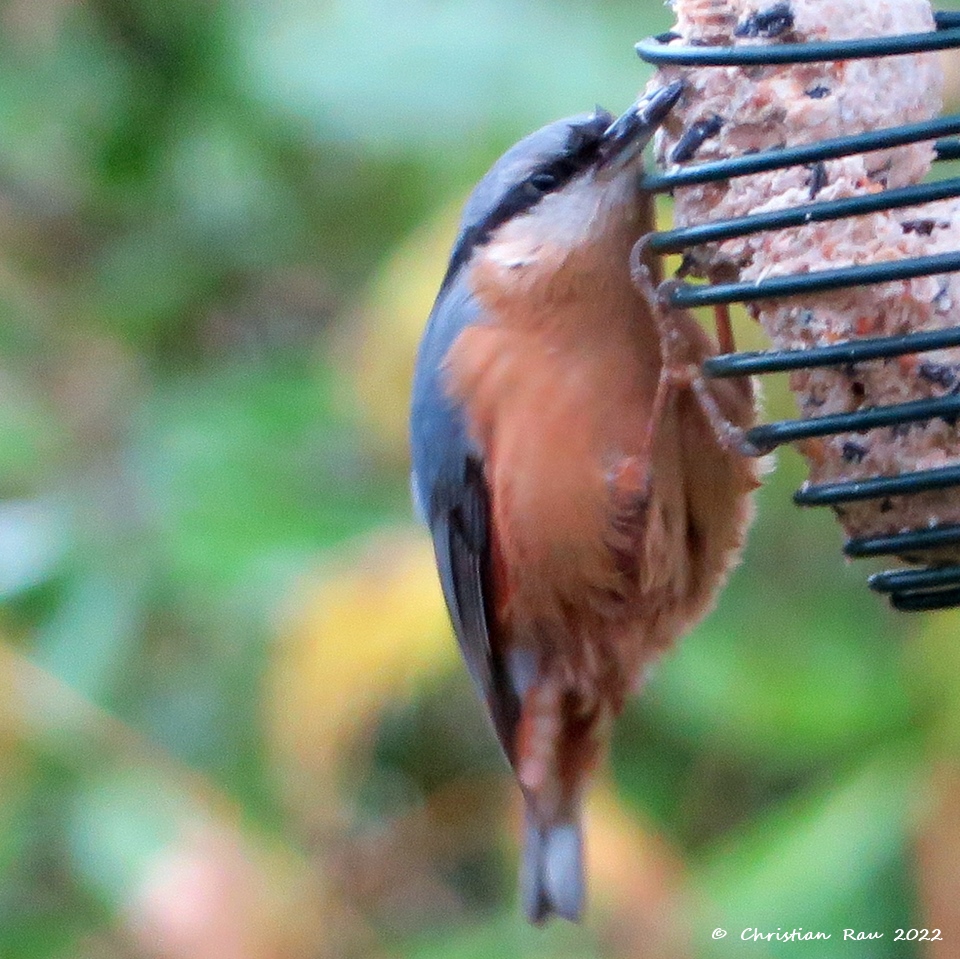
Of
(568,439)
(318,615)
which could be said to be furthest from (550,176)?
(318,615)

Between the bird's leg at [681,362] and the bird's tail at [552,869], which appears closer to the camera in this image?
the bird's leg at [681,362]

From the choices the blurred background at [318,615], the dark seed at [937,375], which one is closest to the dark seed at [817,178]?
the dark seed at [937,375]

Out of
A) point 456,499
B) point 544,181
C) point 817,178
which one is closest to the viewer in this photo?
point 817,178

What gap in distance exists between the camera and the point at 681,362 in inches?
83.6

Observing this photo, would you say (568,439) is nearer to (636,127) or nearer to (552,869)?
(636,127)

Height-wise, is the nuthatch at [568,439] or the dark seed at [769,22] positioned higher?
the dark seed at [769,22]

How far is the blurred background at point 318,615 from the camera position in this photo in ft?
9.40

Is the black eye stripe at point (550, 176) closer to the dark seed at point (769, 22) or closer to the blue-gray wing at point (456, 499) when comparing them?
the blue-gray wing at point (456, 499)

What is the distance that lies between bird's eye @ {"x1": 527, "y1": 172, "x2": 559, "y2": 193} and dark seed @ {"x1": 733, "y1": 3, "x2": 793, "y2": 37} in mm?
446

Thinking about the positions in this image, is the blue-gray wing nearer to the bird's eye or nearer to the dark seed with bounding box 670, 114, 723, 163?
the bird's eye

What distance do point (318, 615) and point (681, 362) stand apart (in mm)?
1082

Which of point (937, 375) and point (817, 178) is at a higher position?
point (817, 178)

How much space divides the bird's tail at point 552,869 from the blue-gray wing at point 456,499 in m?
0.27

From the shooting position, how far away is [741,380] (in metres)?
2.20
